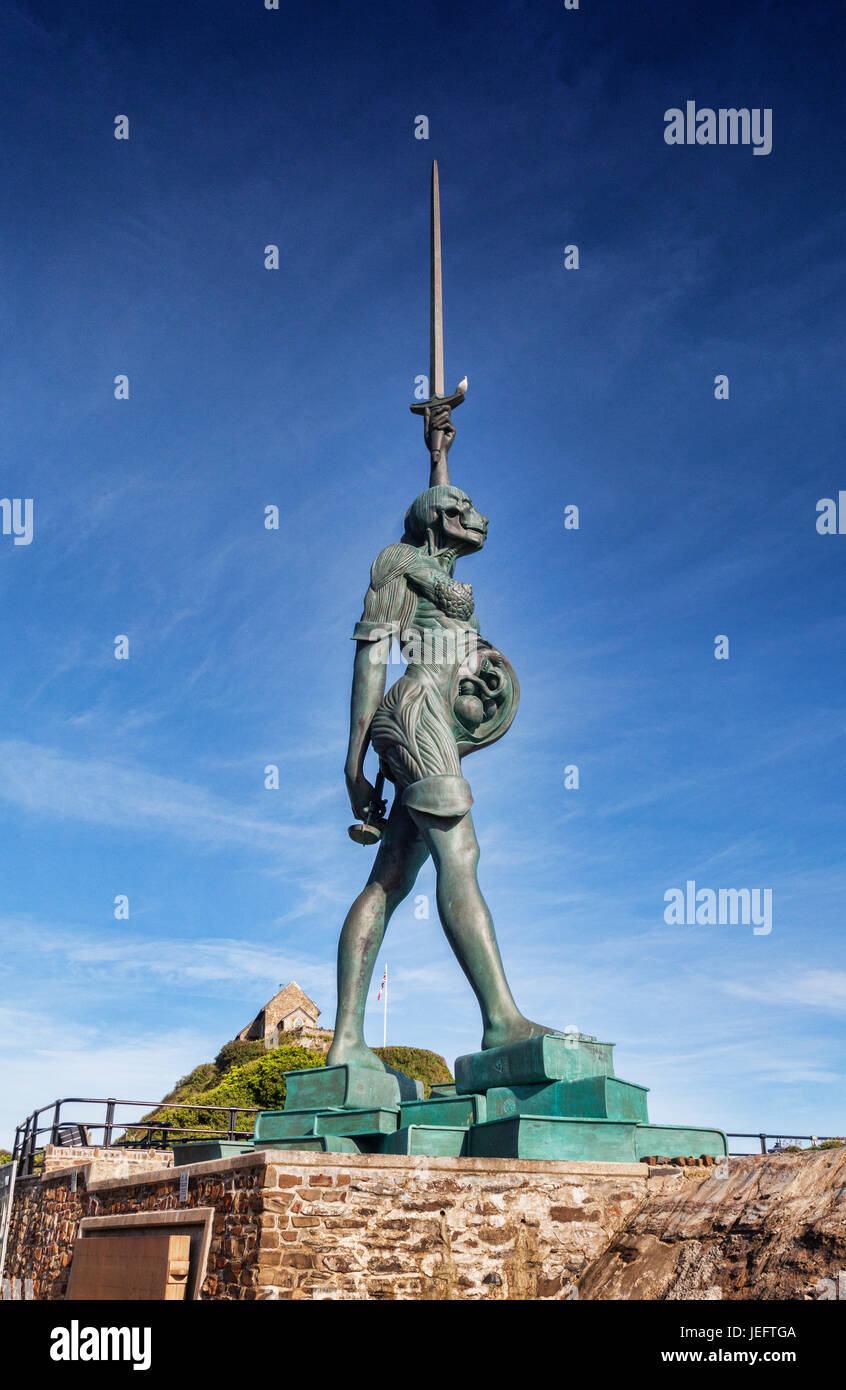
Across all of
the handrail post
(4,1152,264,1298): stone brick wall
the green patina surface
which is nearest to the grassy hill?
the handrail post

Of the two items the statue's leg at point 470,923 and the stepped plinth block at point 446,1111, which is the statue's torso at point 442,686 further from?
the stepped plinth block at point 446,1111

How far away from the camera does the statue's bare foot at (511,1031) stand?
22.8ft

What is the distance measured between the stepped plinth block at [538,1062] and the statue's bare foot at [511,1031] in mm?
48

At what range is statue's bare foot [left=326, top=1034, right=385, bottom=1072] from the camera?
7.68m

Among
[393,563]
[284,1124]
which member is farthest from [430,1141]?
[393,563]

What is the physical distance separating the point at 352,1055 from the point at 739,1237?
3.03 metres

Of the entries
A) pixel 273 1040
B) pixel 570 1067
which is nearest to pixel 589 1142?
pixel 570 1067

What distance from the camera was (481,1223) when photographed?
630cm

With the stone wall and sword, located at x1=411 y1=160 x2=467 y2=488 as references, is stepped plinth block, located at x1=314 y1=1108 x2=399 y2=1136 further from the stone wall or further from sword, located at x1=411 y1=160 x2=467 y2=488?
sword, located at x1=411 y1=160 x2=467 y2=488

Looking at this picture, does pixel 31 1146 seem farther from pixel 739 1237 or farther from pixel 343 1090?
pixel 739 1237

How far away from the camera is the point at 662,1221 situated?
616 centimetres

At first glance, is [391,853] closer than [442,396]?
Yes
